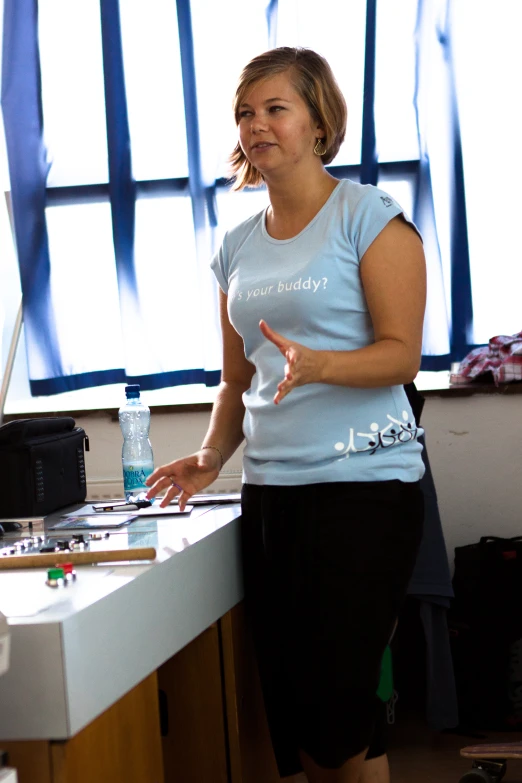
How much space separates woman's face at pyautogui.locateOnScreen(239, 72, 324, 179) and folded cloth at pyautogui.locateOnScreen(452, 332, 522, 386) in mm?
1474

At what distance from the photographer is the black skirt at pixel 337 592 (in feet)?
4.50

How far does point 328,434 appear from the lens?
1.40m

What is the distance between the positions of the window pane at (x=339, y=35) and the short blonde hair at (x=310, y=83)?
57.5 inches

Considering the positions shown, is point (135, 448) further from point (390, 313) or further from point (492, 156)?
point (492, 156)

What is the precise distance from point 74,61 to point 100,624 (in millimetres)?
2533

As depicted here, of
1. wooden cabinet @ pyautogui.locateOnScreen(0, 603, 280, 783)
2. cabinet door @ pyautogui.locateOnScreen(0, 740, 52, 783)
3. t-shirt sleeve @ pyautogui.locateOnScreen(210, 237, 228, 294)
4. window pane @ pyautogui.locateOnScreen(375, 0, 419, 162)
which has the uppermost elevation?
window pane @ pyautogui.locateOnScreen(375, 0, 419, 162)

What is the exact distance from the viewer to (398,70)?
2.92m

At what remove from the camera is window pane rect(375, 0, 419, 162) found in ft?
9.55

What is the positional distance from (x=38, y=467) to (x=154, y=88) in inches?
67.6

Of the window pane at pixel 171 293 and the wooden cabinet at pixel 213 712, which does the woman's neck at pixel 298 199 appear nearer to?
the wooden cabinet at pixel 213 712

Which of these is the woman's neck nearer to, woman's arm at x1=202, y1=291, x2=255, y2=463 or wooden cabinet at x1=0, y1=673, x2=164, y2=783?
woman's arm at x1=202, y1=291, x2=255, y2=463

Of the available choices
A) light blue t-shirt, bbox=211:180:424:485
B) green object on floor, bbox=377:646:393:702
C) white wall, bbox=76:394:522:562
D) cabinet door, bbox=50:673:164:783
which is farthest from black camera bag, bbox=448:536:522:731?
cabinet door, bbox=50:673:164:783

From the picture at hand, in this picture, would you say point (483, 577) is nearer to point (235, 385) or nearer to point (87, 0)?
point (235, 385)

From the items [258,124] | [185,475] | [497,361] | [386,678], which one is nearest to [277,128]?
[258,124]
